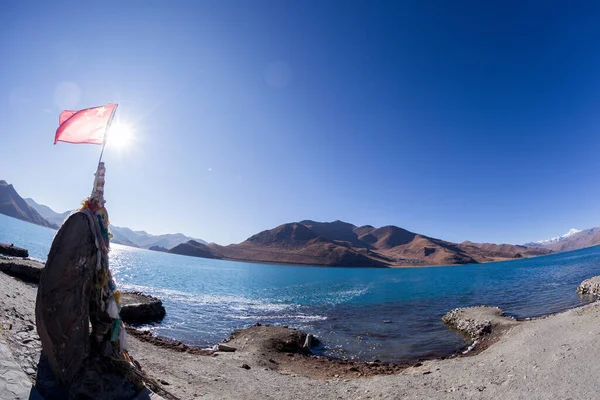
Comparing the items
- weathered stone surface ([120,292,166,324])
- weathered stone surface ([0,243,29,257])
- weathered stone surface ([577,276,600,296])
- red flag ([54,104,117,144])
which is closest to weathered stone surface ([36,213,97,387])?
red flag ([54,104,117,144])

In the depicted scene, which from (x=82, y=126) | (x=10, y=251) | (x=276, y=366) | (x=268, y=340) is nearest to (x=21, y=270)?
(x=10, y=251)

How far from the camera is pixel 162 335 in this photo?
68.7 ft

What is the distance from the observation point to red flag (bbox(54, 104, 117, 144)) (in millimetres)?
7211

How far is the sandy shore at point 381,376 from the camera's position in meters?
8.70

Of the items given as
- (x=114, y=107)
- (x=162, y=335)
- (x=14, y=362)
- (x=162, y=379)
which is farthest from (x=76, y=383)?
(x=162, y=335)

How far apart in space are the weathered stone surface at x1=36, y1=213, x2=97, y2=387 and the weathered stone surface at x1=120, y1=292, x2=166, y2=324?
65.7 feet

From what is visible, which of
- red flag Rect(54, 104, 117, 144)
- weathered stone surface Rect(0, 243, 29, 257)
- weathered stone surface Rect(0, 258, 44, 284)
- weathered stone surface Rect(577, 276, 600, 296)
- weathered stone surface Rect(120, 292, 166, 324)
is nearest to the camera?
red flag Rect(54, 104, 117, 144)

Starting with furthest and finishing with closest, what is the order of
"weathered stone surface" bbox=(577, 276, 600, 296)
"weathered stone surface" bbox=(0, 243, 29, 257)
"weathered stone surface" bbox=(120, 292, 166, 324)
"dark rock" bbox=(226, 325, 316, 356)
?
1. "weathered stone surface" bbox=(0, 243, 29, 257)
2. "weathered stone surface" bbox=(577, 276, 600, 296)
3. "weathered stone surface" bbox=(120, 292, 166, 324)
4. "dark rock" bbox=(226, 325, 316, 356)

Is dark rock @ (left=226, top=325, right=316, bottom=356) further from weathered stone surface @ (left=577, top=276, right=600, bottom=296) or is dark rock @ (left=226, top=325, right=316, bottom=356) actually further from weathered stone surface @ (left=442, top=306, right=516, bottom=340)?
weathered stone surface @ (left=577, top=276, right=600, bottom=296)

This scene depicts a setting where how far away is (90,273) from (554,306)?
4041cm

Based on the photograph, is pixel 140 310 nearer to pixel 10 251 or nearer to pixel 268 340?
pixel 268 340

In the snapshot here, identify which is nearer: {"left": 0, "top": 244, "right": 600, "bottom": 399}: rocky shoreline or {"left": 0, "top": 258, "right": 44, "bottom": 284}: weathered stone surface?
{"left": 0, "top": 244, "right": 600, "bottom": 399}: rocky shoreline

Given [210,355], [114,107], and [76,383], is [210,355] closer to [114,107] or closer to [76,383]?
[76,383]

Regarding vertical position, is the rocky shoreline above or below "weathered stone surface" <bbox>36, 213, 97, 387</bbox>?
below
